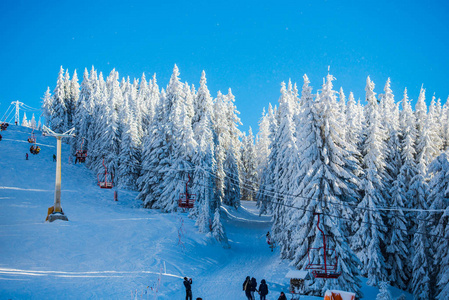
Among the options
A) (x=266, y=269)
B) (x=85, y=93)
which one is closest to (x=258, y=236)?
(x=266, y=269)

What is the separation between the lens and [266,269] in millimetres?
31078

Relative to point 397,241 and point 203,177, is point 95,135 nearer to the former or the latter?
point 203,177

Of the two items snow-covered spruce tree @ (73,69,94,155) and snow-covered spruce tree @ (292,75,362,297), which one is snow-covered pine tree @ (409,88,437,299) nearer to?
snow-covered spruce tree @ (292,75,362,297)

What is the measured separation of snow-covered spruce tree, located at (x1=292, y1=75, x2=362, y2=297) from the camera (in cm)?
2395

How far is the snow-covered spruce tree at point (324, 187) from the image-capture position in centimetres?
2395

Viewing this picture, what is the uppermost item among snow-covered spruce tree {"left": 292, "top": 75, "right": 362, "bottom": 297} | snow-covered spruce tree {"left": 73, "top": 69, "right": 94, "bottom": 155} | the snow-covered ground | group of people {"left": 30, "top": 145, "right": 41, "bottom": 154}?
snow-covered spruce tree {"left": 73, "top": 69, "right": 94, "bottom": 155}

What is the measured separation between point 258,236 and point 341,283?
25.2 metres

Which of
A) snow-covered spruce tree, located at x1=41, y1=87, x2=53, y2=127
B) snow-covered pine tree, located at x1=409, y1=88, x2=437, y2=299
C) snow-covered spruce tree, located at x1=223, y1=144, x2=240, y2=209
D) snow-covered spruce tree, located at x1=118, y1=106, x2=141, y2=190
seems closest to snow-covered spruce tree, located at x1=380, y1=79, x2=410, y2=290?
snow-covered pine tree, located at x1=409, y1=88, x2=437, y2=299

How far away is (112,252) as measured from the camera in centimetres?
2878

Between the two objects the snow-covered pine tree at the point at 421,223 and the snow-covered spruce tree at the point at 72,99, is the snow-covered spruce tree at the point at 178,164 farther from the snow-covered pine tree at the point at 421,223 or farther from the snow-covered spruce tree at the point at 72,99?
the snow-covered spruce tree at the point at 72,99

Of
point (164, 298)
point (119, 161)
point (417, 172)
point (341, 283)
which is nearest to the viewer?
point (164, 298)

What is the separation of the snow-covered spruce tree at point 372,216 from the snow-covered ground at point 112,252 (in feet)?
6.82

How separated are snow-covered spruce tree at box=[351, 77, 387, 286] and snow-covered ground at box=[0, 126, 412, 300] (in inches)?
81.9

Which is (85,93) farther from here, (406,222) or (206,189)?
(406,222)
